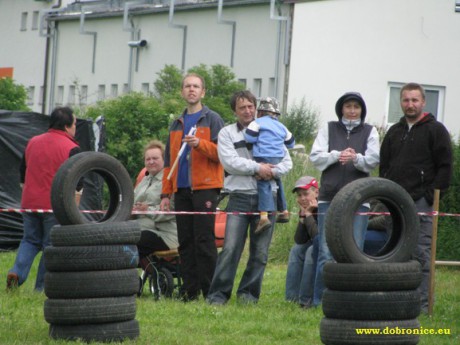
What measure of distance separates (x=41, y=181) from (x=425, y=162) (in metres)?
3.88

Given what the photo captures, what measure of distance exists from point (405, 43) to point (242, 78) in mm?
7587

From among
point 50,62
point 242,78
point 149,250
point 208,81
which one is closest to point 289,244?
point 149,250

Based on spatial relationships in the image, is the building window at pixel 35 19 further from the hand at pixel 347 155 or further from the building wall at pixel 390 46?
the hand at pixel 347 155

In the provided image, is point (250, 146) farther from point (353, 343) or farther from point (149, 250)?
point (353, 343)

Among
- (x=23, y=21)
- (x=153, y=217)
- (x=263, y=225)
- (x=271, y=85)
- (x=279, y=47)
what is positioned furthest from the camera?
(x=23, y=21)

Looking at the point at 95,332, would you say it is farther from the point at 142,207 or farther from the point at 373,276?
the point at 142,207

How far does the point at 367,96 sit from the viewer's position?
136 feet

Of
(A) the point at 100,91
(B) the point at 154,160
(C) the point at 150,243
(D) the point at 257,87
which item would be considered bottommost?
(C) the point at 150,243

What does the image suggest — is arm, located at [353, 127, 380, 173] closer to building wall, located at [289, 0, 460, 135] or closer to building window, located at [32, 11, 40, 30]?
building wall, located at [289, 0, 460, 135]

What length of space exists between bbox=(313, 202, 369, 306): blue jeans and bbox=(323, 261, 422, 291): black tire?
2.37 meters

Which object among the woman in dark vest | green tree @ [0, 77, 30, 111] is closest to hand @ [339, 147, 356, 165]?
the woman in dark vest

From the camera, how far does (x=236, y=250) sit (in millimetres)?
11180

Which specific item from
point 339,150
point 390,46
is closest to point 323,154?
point 339,150

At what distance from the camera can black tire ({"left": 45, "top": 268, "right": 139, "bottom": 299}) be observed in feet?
27.3
